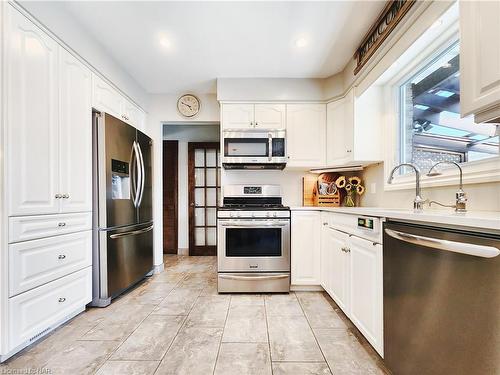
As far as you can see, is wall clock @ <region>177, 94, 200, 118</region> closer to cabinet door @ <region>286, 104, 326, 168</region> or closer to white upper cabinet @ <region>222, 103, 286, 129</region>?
white upper cabinet @ <region>222, 103, 286, 129</region>

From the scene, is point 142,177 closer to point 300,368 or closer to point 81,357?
point 81,357

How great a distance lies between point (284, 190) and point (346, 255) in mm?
1467

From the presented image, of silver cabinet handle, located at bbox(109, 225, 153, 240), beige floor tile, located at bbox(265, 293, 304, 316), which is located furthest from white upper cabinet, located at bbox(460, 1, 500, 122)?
silver cabinet handle, located at bbox(109, 225, 153, 240)

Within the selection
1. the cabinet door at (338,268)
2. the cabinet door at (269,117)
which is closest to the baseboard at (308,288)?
the cabinet door at (338,268)

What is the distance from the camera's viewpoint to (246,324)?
76.5 inches

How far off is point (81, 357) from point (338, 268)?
6.30ft

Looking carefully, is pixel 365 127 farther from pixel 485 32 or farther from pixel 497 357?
pixel 497 357

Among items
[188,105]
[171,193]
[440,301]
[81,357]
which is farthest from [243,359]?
[171,193]

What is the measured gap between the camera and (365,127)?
2.45m

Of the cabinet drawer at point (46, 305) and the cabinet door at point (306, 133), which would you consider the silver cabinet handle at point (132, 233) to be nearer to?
the cabinet drawer at point (46, 305)

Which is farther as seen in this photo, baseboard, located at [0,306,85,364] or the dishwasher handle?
baseboard, located at [0,306,85,364]

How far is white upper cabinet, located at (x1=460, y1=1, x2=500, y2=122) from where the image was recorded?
939 mm

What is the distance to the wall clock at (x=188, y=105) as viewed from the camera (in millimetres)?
3404

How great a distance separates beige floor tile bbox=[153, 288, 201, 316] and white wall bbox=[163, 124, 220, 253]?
182 cm
